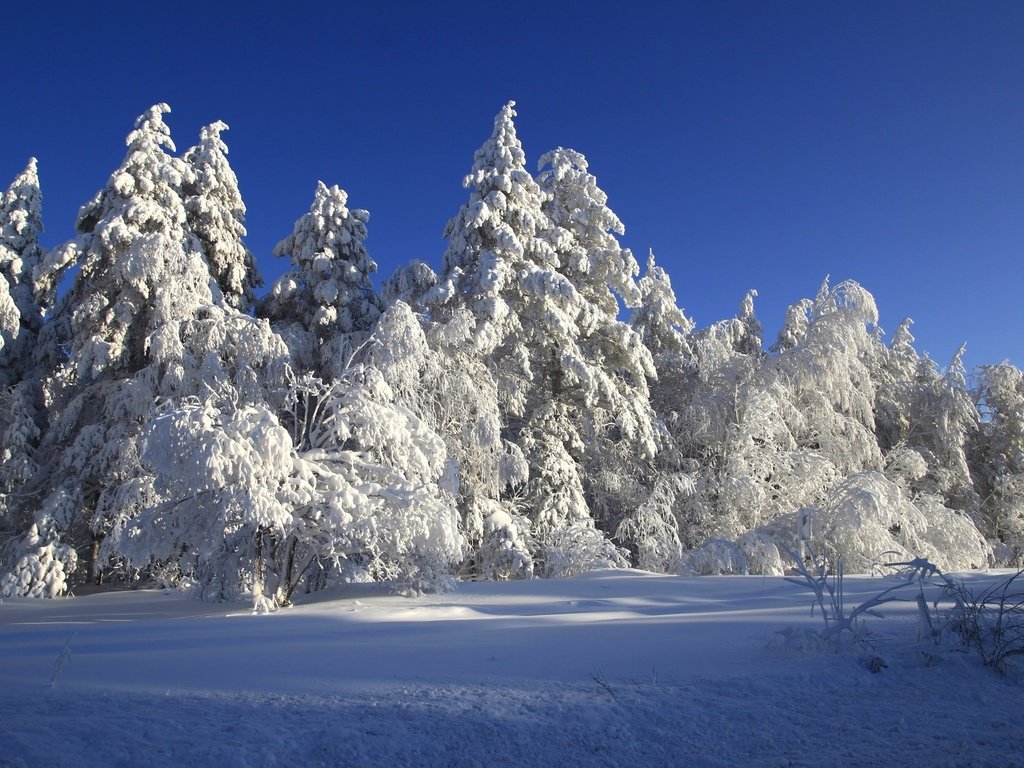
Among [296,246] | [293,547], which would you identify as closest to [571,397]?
[296,246]

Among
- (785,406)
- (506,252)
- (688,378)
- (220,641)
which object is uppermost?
(506,252)

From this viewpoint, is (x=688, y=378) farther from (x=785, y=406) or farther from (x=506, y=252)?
(x=506, y=252)

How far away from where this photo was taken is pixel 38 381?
18188mm

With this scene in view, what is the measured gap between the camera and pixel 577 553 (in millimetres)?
14461

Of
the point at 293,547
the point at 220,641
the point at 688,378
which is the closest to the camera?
the point at 220,641

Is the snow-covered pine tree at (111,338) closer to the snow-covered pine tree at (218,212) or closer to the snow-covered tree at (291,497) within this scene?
the snow-covered pine tree at (218,212)

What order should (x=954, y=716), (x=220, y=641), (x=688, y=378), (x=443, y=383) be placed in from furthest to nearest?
(x=688, y=378) → (x=443, y=383) → (x=220, y=641) → (x=954, y=716)

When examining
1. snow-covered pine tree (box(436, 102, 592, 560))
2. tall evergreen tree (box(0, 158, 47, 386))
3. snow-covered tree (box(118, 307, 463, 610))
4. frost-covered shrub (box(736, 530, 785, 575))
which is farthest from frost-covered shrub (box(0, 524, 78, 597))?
frost-covered shrub (box(736, 530, 785, 575))

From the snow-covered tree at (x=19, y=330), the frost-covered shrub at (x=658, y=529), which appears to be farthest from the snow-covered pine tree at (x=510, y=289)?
the snow-covered tree at (x=19, y=330)

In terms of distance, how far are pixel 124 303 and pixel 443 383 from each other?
7597 millimetres

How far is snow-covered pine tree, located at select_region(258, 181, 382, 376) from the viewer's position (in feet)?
59.2

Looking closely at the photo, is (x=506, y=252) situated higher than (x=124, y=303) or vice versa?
(x=506, y=252)

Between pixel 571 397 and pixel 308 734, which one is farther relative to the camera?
pixel 571 397

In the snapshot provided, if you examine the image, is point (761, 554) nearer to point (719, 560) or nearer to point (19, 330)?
point (719, 560)
